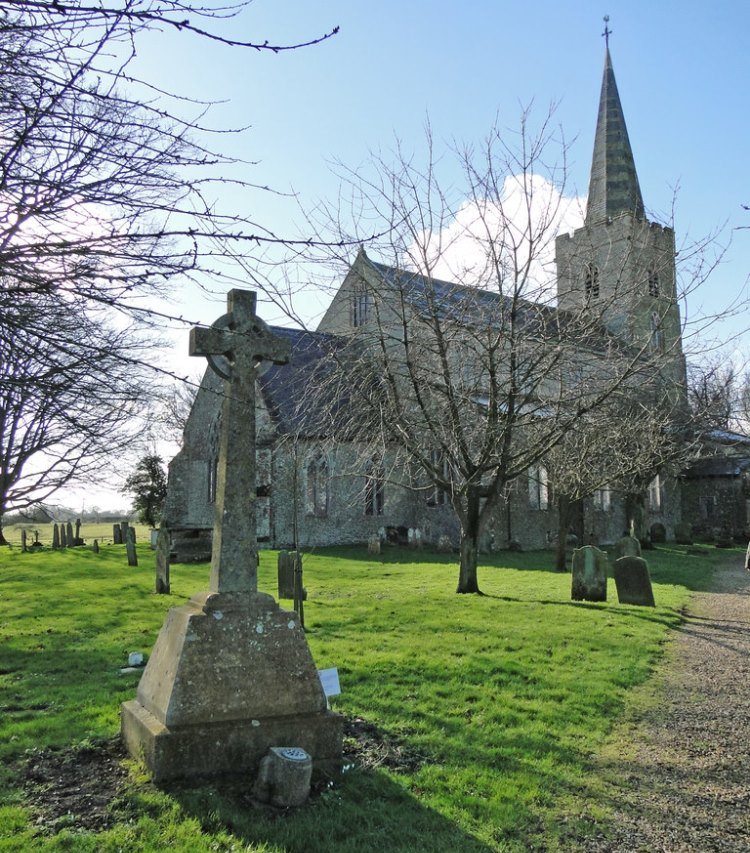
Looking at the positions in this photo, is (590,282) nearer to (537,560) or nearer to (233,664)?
(233,664)

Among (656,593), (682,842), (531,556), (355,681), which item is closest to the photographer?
(682,842)

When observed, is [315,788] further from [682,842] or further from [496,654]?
[496,654]

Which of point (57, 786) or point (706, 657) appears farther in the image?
point (706, 657)

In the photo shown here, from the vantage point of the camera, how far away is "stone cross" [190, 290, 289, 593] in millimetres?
4773

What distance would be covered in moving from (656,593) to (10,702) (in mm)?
12456

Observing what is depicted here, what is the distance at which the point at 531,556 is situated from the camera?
23859mm

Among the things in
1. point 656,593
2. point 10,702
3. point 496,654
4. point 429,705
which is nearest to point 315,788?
point 429,705

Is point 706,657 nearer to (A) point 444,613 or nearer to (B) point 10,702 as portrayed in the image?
(A) point 444,613

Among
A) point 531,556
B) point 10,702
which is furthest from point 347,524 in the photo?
point 10,702

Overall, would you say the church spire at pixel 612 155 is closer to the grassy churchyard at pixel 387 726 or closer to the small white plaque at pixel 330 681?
the grassy churchyard at pixel 387 726

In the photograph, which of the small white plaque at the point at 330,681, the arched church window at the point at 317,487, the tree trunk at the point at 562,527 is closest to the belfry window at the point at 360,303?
the small white plaque at the point at 330,681

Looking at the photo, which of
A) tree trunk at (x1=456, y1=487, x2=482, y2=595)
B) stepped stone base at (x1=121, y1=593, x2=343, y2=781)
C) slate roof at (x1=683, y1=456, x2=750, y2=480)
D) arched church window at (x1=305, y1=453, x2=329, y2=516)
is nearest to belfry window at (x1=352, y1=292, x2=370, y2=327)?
tree trunk at (x1=456, y1=487, x2=482, y2=595)

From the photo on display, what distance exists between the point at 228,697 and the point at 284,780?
0.68 meters

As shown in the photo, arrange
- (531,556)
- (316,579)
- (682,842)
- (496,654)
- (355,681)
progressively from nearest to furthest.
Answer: (682,842)
(355,681)
(496,654)
(316,579)
(531,556)
